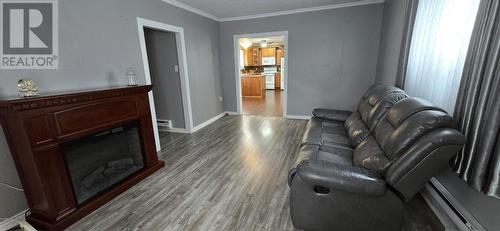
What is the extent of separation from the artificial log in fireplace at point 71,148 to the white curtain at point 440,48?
2.93 m

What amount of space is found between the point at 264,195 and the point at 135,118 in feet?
5.44

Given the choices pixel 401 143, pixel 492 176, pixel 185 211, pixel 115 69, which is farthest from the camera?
pixel 115 69

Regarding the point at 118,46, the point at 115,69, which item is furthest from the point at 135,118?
the point at 118,46

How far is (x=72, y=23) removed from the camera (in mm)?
2072

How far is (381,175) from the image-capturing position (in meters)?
1.37

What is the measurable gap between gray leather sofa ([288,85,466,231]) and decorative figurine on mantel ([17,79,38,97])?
216cm

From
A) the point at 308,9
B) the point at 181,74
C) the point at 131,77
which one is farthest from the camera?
the point at 308,9

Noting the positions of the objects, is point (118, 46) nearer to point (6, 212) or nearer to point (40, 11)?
point (40, 11)

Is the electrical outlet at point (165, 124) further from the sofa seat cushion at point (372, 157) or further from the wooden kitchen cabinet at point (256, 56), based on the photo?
the wooden kitchen cabinet at point (256, 56)

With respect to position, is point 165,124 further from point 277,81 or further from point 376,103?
point 277,81

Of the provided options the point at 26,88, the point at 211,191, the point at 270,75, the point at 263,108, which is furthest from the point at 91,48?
the point at 270,75

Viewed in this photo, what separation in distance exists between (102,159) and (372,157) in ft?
8.14

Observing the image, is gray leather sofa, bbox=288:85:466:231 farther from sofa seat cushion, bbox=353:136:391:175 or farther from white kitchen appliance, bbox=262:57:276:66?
white kitchen appliance, bbox=262:57:276:66

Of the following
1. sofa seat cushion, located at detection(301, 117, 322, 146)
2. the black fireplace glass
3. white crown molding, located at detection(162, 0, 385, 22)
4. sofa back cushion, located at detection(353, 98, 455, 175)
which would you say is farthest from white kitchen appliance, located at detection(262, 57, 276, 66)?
sofa back cushion, located at detection(353, 98, 455, 175)
